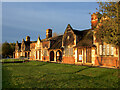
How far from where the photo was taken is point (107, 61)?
20.8 m

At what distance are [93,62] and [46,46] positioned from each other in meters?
17.6

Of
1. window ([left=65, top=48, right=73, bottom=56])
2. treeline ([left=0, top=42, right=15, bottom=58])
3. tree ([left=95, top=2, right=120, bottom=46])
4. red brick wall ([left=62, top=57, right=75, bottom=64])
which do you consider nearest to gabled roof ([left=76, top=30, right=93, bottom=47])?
window ([left=65, top=48, right=73, bottom=56])

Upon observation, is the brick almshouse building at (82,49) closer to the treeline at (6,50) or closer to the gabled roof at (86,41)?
the gabled roof at (86,41)

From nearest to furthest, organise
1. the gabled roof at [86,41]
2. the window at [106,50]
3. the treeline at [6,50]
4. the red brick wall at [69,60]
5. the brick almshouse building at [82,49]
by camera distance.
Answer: the window at [106,50] → the brick almshouse building at [82,49] → the gabled roof at [86,41] → the red brick wall at [69,60] → the treeline at [6,50]

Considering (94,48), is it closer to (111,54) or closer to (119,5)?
(111,54)

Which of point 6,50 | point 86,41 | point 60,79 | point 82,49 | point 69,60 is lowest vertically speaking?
point 60,79

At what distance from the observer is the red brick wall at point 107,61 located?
19856 mm

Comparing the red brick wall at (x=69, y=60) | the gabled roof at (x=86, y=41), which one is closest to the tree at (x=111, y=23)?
the gabled roof at (x=86, y=41)

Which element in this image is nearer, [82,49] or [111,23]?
[111,23]

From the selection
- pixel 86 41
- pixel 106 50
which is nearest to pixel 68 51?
pixel 86 41

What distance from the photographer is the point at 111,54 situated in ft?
66.9

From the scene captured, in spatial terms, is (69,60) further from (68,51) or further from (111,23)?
(111,23)

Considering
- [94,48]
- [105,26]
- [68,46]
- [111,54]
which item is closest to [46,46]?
[68,46]

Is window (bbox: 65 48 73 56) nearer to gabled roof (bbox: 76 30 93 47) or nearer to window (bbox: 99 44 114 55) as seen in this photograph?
gabled roof (bbox: 76 30 93 47)
